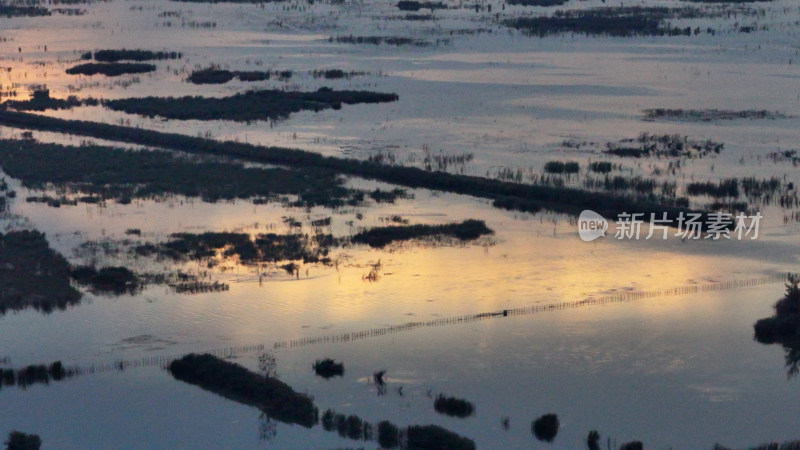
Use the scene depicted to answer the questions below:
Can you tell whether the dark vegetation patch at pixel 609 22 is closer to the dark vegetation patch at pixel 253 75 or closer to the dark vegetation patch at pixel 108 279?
the dark vegetation patch at pixel 253 75

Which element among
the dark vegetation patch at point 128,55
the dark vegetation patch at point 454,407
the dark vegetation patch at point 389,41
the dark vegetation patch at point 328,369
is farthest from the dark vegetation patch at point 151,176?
the dark vegetation patch at point 389,41

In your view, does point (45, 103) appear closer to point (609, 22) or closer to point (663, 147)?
point (663, 147)

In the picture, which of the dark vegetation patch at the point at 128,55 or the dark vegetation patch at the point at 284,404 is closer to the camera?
the dark vegetation patch at the point at 284,404

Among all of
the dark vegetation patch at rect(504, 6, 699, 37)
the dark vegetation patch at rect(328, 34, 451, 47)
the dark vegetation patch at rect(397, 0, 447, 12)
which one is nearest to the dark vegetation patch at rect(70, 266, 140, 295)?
the dark vegetation patch at rect(328, 34, 451, 47)

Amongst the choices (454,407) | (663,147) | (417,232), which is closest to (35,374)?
(454,407)

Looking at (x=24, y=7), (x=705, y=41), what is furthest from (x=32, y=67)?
(x=705, y=41)

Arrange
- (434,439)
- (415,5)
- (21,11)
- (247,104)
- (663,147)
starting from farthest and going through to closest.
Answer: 1. (21,11)
2. (415,5)
3. (247,104)
4. (663,147)
5. (434,439)
